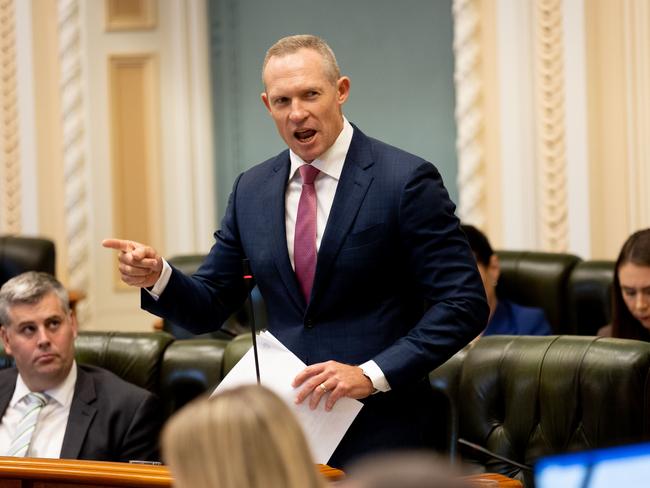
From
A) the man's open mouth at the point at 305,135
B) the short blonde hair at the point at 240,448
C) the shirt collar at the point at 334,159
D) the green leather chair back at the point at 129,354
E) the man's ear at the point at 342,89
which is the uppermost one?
the man's ear at the point at 342,89

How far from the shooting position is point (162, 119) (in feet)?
20.7

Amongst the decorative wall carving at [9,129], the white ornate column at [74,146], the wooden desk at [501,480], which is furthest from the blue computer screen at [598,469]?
the decorative wall carving at [9,129]

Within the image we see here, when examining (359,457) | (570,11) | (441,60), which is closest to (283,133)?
(359,457)

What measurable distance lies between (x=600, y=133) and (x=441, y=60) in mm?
981

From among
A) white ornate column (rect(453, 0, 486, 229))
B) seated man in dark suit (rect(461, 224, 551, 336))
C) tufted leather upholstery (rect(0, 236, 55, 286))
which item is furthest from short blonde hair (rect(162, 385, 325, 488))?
white ornate column (rect(453, 0, 486, 229))

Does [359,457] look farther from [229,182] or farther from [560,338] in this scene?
[229,182]

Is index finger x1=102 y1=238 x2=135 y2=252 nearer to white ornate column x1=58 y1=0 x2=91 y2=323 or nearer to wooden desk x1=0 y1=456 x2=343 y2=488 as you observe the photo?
wooden desk x1=0 y1=456 x2=343 y2=488

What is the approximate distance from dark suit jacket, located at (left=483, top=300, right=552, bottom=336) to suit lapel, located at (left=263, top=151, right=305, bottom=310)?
6.43 feet

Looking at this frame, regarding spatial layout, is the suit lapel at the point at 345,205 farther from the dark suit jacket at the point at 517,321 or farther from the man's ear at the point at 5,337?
the dark suit jacket at the point at 517,321

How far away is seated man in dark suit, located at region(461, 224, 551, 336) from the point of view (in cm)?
415

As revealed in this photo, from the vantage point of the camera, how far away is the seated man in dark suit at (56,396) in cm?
323

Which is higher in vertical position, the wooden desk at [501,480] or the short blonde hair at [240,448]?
the short blonde hair at [240,448]

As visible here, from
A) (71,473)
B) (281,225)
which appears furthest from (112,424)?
(281,225)

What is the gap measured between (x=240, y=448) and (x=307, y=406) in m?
1.04
